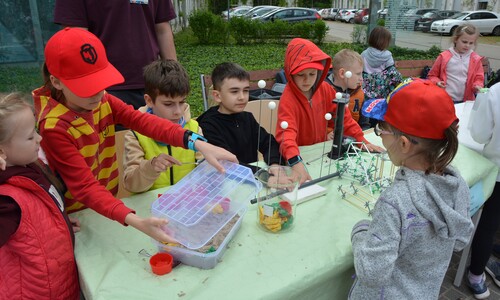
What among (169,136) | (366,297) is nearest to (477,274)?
(366,297)

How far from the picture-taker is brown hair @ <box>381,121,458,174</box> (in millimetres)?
1133

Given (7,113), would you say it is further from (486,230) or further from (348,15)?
(348,15)

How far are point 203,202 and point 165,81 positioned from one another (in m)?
0.87

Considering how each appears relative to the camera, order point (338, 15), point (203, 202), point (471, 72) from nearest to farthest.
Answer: point (203, 202), point (471, 72), point (338, 15)

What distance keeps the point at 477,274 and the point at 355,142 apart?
119cm

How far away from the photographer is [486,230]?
230 centimetres

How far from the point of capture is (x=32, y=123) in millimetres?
1255

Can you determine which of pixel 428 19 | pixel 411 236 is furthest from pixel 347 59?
pixel 428 19

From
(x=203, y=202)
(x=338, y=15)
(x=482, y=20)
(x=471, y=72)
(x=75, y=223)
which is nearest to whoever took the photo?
(x=203, y=202)

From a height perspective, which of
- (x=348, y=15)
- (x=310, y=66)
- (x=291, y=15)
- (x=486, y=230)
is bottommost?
(x=486, y=230)

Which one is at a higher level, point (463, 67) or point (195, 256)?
point (463, 67)

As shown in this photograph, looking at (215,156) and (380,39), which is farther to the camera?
(380,39)

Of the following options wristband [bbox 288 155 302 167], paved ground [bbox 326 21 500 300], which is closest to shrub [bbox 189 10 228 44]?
paved ground [bbox 326 21 500 300]

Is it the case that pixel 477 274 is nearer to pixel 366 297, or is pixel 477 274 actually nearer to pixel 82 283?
pixel 366 297
